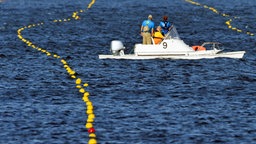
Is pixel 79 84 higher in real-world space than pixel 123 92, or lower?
higher

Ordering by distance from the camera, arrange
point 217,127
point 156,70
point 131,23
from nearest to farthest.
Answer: point 217,127, point 156,70, point 131,23

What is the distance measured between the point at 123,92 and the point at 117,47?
12562mm

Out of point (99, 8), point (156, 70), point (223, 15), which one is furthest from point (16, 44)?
point (99, 8)

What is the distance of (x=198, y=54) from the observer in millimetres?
59750

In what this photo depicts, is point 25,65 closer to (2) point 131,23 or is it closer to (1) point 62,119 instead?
(1) point 62,119

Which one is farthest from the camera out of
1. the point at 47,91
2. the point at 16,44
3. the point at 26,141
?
the point at 16,44

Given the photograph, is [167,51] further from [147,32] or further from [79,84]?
[79,84]

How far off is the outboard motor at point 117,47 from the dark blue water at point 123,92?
30.4 inches

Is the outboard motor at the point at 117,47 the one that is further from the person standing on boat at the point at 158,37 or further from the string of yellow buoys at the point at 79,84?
the string of yellow buoys at the point at 79,84

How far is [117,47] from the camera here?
195ft

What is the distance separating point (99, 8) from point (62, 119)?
87750mm

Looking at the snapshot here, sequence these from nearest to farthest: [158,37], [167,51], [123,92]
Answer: [123,92]
[158,37]
[167,51]

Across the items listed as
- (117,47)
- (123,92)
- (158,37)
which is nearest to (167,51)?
(158,37)

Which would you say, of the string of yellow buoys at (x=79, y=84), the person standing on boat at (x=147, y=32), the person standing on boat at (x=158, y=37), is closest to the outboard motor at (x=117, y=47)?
the person standing on boat at (x=147, y=32)
